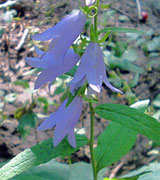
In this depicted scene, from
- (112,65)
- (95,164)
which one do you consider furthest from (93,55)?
(112,65)

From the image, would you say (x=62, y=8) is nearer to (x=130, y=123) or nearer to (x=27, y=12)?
(x=27, y=12)

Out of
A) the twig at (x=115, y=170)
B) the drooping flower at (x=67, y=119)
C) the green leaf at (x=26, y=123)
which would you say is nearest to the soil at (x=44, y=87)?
the twig at (x=115, y=170)

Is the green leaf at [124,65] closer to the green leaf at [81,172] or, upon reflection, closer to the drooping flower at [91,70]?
the green leaf at [81,172]

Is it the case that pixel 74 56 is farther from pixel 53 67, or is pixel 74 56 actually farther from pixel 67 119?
pixel 67 119

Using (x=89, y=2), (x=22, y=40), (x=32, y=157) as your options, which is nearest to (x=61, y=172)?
(x=32, y=157)

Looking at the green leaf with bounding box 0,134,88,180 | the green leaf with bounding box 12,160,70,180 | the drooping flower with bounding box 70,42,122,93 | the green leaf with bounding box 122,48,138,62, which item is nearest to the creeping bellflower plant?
the drooping flower with bounding box 70,42,122,93

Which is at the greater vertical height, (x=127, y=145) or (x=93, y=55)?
(x=93, y=55)
